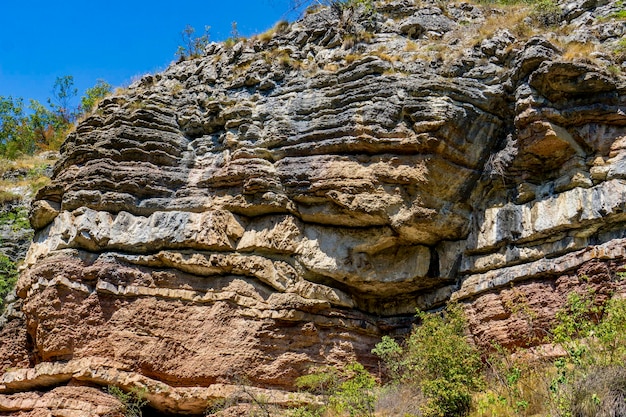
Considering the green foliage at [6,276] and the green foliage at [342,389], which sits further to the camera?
the green foliage at [6,276]

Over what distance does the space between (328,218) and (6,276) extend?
29.5 feet

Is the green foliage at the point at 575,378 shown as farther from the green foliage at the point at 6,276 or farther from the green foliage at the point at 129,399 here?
the green foliage at the point at 6,276

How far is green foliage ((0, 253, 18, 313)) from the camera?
15287 millimetres

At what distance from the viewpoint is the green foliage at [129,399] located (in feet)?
37.5

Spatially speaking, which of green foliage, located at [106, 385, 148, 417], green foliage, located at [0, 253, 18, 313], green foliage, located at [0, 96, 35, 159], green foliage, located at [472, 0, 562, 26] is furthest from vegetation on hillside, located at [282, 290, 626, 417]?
green foliage, located at [0, 96, 35, 159]

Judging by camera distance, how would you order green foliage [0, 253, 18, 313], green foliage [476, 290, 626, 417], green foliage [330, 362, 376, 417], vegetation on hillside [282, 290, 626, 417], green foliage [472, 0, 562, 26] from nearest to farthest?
green foliage [476, 290, 626, 417]
vegetation on hillside [282, 290, 626, 417]
green foliage [330, 362, 376, 417]
green foliage [472, 0, 562, 26]
green foliage [0, 253, 18, 313]

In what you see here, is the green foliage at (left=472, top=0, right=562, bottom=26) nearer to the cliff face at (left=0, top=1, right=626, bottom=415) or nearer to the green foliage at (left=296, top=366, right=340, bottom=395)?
the cliff face at (left=0, top=1, right=626, bottom=415)

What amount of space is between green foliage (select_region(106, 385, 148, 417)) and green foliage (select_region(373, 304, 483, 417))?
14.9ft

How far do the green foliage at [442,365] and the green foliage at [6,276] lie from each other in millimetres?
9498

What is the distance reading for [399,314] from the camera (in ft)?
44.9

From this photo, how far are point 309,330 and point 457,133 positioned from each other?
5.05 meters

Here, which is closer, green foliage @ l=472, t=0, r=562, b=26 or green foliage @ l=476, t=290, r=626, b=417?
green foliage @ l=476, t=290, r=626, b=417

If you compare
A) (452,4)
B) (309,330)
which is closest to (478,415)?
(309,330)

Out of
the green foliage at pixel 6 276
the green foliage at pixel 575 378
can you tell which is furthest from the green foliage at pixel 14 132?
the green foliage at pixel 575 378
